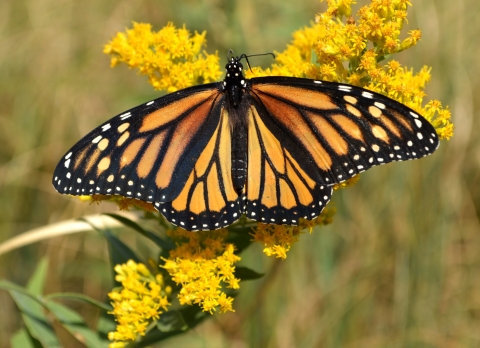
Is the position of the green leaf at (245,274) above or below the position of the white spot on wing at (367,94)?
below

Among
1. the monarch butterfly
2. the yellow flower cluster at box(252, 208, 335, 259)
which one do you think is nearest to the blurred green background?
the yellow flower cluster at box(252, 208, 335, 259)

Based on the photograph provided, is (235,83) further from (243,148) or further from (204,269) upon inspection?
(204,269)

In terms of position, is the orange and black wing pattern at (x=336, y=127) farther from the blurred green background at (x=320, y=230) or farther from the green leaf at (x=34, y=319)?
the green leaf at (x=34, y=319)

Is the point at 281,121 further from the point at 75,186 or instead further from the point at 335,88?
the point at 75,186

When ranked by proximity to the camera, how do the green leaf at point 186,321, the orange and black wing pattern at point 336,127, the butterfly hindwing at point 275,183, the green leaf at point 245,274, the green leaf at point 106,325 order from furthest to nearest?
the green leaf at point 106,325 < the green leaf at point 186,321 < the green leaf at point 245,274 < the butterfly hindwing at point 275,183 < the orange and black wing pattern at point 336,127

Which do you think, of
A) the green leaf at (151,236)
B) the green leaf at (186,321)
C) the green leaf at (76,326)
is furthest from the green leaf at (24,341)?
the green leaf at (151,236)

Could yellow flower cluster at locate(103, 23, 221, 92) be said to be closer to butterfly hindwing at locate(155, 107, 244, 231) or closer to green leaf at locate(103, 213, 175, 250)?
butterfly hindwing at locate(155, 107, 244, 231)
